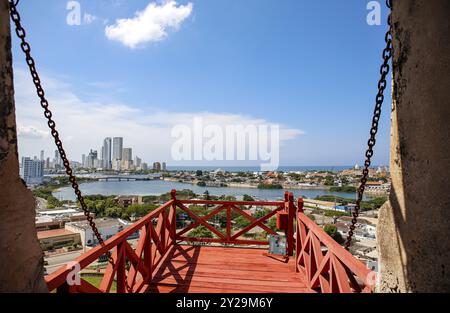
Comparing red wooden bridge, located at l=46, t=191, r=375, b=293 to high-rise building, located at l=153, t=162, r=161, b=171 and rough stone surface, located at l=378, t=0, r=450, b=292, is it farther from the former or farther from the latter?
high-rise building, located at l=153, t=162, r=161, b=171

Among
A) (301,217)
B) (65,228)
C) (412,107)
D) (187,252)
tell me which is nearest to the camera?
(412,107)

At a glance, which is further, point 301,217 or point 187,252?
point 187,252

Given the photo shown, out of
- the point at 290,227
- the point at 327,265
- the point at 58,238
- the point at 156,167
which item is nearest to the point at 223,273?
the point at 290,227

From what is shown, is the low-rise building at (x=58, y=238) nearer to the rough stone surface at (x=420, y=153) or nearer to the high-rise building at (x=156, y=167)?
the rough stone surface at (x=420, y=153)

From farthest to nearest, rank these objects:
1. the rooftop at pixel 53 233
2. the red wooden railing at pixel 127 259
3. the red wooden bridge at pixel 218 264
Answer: the rooftop at pixel 53 233 → the red wooden bridge at pixel 218 264 → the red wooden railing at pixel 127 259

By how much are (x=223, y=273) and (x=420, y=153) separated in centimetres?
342

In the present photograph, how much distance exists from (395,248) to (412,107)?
80 centimetres

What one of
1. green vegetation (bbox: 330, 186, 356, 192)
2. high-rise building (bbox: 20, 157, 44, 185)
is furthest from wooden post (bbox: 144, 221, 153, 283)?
green vegetation (bbox: 330, 186, 356, 192)

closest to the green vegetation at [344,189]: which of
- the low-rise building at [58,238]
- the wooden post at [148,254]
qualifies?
the low-rise building at [58,238]

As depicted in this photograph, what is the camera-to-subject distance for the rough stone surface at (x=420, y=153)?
1.20 meters

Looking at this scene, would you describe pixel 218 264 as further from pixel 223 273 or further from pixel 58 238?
pixel 58 238

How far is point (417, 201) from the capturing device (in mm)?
1296
